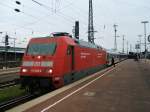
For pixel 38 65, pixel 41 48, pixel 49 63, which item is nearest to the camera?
pixel 49 63

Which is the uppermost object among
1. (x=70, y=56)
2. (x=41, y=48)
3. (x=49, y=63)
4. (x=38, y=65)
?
(x=41, y=48)

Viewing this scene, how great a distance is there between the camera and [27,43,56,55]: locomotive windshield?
16.0 m

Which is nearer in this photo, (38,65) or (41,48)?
(38,65)

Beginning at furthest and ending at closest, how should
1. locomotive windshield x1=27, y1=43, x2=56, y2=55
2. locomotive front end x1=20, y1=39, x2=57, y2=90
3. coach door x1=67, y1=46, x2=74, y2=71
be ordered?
1. coach door x1=67, y1=46, x2=74, y2=71
2. locomotive windshield x1=27, y1=43, x2=56, y2=55
3. locomotive front end x1=20, y1=39, x2=57, y2=90

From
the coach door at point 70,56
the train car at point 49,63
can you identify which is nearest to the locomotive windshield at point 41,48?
the train car at point 49,63

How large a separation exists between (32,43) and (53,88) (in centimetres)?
324

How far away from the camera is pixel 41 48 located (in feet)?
53.8

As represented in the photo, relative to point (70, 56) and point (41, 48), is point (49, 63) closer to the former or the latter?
point (41, 48)

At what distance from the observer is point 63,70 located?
15.6m

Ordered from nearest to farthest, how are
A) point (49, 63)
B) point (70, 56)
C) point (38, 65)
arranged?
point (49, 63), point (38, 65), point (70, 56)

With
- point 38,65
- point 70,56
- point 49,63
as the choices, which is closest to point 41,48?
point 38,65

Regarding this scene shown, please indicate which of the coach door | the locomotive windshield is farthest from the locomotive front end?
the coach door

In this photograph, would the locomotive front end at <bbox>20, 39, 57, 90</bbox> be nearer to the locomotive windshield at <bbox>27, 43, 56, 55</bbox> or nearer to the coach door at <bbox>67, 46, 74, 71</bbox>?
the locomotive windshield at <bbox>27, 43, 56, 55</bbox>

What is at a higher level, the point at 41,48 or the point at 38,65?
the point at 41,48
